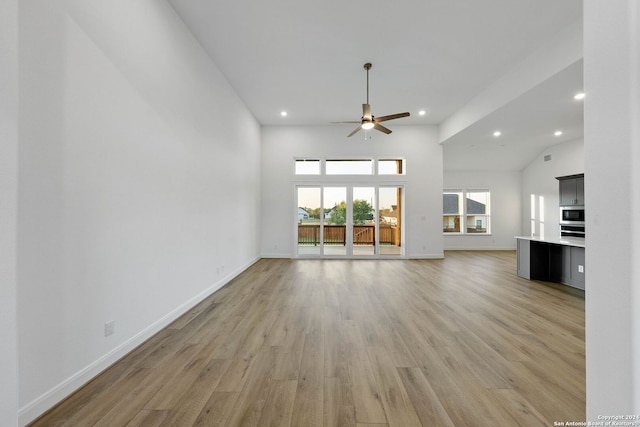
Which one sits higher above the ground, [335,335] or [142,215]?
[142,215]

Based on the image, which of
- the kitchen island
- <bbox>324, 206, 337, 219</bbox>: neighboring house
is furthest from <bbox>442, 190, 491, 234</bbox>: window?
<bbox>324, 206, 337, 219</bbox>: neighboring house

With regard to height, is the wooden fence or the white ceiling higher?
the white ceiling

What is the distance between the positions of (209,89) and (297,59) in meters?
1.39

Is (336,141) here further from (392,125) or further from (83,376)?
(83,376)

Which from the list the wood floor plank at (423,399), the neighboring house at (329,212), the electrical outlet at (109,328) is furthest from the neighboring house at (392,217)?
the electrical outlet at (109,328)

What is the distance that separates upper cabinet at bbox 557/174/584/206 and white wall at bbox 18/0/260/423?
8102 mm

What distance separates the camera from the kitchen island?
14.2ft

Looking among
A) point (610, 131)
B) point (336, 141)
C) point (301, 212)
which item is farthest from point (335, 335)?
point (336, 141)

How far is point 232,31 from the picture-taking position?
346 centimetres

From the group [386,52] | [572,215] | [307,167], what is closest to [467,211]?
[572,215]

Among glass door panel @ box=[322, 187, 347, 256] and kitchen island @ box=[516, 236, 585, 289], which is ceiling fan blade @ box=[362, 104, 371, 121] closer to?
glass door panel @ box=[322, 187, 347, 256]

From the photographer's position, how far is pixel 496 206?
9281 mm

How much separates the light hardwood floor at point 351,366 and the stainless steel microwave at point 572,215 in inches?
142

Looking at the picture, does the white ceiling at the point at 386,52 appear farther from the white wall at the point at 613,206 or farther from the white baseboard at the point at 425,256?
the white baseboard at the point at 425,256
